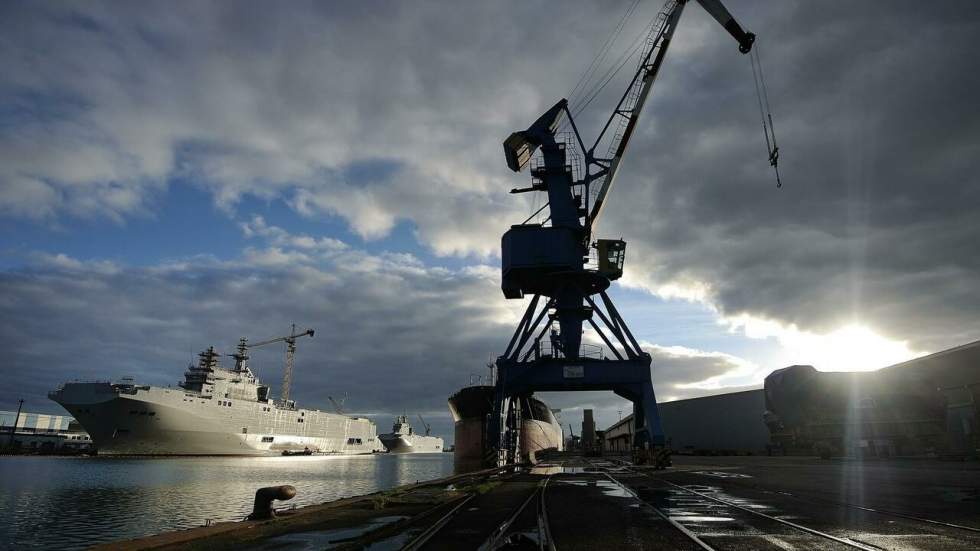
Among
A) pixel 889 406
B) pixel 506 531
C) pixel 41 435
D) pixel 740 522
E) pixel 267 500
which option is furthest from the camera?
pixel 41 435

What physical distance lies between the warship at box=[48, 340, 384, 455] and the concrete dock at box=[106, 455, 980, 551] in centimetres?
7904

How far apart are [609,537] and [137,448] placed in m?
93.4

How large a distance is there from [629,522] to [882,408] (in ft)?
139

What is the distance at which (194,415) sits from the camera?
261 ft

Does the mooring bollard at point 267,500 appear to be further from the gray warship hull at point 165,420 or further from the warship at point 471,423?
the gray warship hull at point 165,420

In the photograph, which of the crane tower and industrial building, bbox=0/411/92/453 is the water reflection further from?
industrial building, bbox=0/411/92/453

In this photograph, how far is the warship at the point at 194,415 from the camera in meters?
74.6

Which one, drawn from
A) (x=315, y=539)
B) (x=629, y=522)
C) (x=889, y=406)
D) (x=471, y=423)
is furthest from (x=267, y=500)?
(x=889, y=406)

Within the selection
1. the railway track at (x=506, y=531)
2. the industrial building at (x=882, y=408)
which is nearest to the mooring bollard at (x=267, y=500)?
the railway track at (x=506, y=531)

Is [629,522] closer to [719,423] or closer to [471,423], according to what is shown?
[471,423]

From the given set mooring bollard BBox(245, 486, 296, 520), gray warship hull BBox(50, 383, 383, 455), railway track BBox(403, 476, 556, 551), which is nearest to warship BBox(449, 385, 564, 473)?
railway track BBox(403, 476, 556, 551)

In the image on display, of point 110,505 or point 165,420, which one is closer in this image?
point 110,505

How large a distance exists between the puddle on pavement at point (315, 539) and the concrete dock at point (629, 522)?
24mm

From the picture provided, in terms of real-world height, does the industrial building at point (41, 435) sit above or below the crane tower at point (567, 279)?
below
